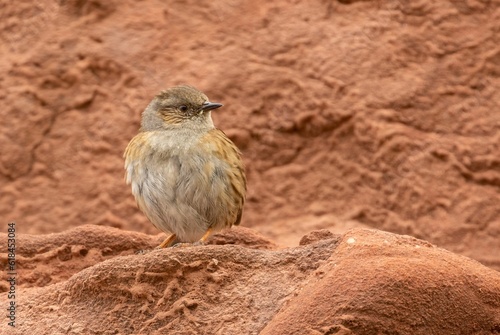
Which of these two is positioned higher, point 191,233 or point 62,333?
point 62,333

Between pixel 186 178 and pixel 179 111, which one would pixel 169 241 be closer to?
pixel 186 178

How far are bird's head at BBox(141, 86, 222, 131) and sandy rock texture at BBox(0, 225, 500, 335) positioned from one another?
172 cm

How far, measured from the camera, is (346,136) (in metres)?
8.73

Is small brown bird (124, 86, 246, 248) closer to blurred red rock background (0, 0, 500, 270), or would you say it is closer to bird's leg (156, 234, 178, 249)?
bird's leg (156, 234, 178, 249)

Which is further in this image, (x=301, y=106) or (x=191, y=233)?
(x=301, y=106)

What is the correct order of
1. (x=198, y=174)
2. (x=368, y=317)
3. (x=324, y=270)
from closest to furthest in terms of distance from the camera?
1. (x=368, y=317)
2. (x=324, y=270)
3. (x=198, y=174)

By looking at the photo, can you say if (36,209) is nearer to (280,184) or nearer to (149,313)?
(280,184)

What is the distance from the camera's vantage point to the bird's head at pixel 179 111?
6.90m

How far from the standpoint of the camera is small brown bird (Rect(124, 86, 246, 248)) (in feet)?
21.2

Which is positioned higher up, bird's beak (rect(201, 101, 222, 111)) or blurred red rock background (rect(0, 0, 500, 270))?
bird's beak (rect(201, 101, 222, 111))

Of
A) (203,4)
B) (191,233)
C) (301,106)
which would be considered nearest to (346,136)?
(301,106)

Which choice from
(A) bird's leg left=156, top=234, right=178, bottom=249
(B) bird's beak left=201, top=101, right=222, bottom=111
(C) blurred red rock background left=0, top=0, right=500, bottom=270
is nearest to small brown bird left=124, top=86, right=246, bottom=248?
(A) bird's leg left=156, top=234, right=178, bottom=249

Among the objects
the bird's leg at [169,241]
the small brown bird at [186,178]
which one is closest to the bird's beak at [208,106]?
the small brown bird at [186,178]

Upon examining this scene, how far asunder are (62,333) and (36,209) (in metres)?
4.03
